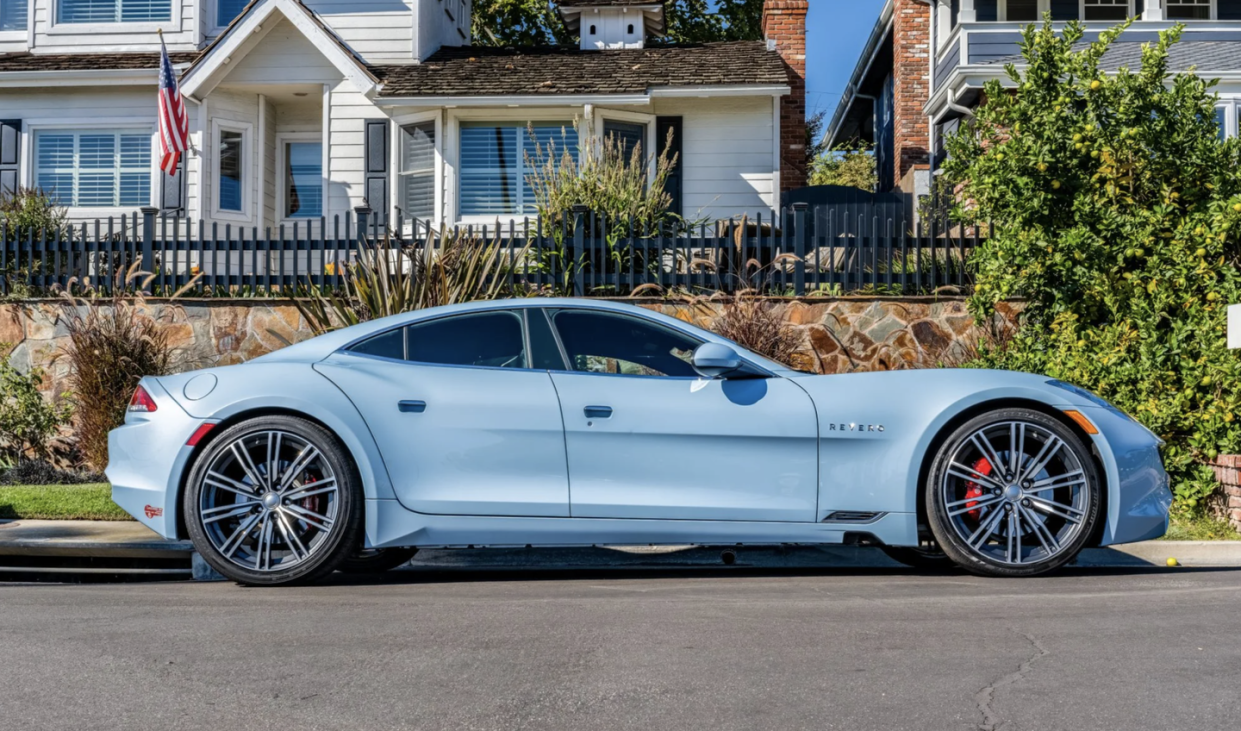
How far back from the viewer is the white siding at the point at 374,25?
18.7 metres

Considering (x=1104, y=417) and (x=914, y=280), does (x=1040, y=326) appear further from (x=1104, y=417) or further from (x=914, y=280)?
(x=1104, y=417)

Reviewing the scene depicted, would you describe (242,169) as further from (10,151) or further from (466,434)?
(466,434)

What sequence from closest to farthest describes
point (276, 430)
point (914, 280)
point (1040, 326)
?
point (276, 430), point (1040, 326), point (914, 280)

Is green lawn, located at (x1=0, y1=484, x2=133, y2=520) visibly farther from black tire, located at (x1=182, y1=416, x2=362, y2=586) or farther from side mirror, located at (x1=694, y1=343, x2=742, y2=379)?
side mirror, located at (x1=694, y1=343, x2=742, y2=379)

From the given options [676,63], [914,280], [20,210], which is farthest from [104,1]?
[914,280]

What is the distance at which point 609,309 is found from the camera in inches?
234

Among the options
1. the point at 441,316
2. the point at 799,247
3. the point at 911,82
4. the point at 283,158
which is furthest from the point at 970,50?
the point at 441,316

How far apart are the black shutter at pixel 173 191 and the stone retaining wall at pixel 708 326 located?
22.3 feet

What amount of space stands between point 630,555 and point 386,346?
198cm

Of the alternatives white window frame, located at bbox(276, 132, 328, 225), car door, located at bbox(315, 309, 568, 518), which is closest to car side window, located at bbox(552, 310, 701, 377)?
car door, located at bbox(315, 309, 568, 518)

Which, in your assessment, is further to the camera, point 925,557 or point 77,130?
point 77,130

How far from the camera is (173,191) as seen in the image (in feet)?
59.0

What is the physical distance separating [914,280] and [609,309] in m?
5.76

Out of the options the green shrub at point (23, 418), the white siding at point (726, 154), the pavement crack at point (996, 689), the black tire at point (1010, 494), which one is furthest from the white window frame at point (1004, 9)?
the pavement crack at point (996, 689)
